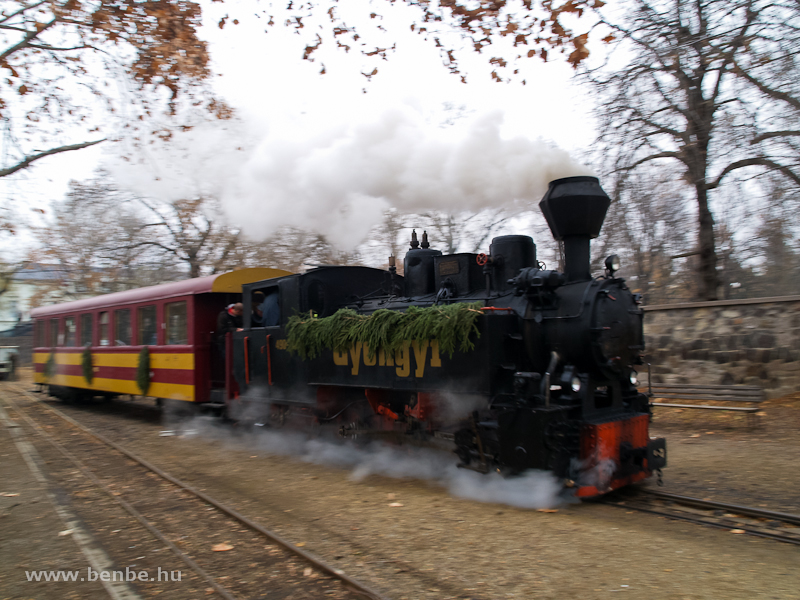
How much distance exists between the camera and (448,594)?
10.9 ft

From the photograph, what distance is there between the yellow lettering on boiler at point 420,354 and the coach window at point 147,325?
22.7 ft

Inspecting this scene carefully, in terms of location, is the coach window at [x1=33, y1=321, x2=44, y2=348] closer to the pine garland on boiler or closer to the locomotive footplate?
the pine garland on boiler

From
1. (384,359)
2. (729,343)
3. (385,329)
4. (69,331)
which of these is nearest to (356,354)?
(384,359)

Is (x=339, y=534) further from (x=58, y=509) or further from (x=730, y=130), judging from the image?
(x=730, y=130)

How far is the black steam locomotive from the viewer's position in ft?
16.5

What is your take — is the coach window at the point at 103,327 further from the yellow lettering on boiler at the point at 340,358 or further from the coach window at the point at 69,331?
the yellow lettering on boiler at the point at 340,358

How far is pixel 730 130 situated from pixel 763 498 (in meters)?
7.90

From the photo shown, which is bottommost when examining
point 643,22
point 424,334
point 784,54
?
point 424,334

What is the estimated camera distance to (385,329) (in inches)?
243

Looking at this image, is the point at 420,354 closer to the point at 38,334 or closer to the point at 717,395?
the point at 717,395

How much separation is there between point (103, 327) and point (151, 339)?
2.55 m

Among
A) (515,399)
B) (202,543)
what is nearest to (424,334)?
(515,399)

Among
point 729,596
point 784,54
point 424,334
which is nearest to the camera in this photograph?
point 729,596

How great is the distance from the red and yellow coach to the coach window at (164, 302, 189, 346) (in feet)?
0.06
